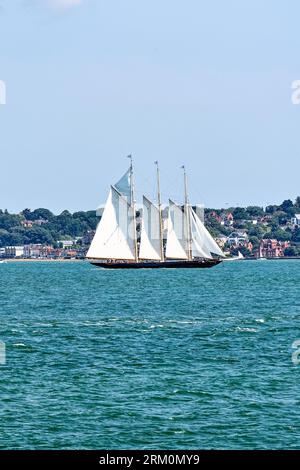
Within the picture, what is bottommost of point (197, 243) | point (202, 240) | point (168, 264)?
point (168, 264)

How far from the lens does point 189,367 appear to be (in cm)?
4878

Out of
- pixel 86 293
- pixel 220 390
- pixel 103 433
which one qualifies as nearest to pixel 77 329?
pixel 220 390

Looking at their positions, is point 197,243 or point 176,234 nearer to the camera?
point 197,243

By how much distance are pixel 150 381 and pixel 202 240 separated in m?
128

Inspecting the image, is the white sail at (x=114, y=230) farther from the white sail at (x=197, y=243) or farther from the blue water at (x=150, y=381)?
the blue water at (x=150, y=381)

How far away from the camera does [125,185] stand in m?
182

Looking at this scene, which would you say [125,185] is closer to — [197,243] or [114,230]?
[197,243]

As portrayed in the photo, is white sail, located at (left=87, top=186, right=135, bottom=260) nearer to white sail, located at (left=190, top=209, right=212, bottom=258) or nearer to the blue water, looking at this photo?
white sail, located at (left=190, top=209, right=212, bottom=258)

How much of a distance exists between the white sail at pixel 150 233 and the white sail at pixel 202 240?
18.6ft

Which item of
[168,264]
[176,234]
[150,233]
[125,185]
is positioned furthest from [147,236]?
[168,264]

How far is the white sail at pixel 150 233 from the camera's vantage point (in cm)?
17398

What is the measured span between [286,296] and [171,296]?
1016 centimetres

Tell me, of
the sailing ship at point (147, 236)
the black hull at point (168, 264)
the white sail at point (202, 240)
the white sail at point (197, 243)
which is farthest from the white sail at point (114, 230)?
the white sail at point (202, 240)
